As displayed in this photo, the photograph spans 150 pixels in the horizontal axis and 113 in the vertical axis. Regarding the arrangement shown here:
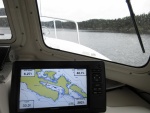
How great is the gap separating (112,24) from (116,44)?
0.17 meters

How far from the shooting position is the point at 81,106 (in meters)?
1.24

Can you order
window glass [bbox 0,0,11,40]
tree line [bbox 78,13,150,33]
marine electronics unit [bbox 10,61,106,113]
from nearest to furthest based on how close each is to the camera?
1. marine electronics unit [bbox 10,61,106,113]
2. tree line [bbox 78,13,150,33]
3. window glass [bbox 0,0,11,40]

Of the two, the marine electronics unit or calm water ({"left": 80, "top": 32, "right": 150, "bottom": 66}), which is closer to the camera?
the marine electronics unit

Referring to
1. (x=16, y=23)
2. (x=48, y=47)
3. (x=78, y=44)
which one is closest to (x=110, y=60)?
(x=78, y=44)

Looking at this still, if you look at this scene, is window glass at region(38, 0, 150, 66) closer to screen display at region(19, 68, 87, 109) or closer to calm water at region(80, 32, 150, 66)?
calm water at region(80, 32, 150, 66)

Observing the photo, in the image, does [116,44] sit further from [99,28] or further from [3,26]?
[3,26]

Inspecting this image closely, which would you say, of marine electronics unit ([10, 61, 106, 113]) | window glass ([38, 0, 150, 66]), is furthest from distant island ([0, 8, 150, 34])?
marine electronics unit ([10, 61, 106, 113])

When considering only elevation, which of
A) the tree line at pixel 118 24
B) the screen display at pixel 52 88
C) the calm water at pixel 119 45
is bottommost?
the screen display at pixel 52 88

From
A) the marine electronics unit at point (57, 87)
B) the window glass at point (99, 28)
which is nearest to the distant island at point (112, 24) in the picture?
the window glass at point (99, 28)

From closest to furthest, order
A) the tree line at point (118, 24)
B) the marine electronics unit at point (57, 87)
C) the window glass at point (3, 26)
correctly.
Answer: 1. the marine electronics unit at point (57, 87)
2. the tree line at point (118, 24)
3. the window glass at point (3, 26)

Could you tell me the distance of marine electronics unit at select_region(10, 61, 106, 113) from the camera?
3.85ft

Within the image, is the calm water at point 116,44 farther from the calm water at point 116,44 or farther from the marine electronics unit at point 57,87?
the marine electronics unit at point 57,87

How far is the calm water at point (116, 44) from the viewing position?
1473 millimetres

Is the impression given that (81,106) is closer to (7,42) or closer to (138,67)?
(138,67)
